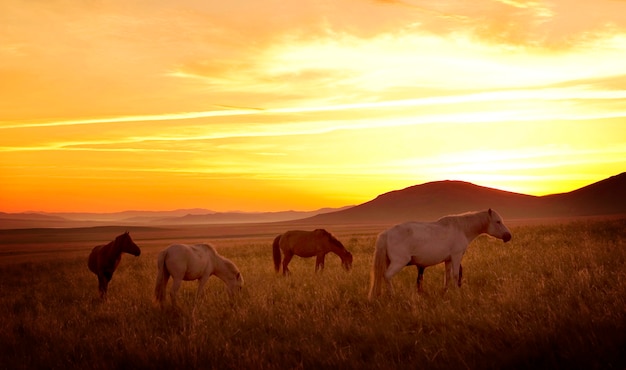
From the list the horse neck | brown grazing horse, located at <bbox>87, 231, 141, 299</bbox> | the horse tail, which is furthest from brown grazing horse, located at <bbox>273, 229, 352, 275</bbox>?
the horse neck

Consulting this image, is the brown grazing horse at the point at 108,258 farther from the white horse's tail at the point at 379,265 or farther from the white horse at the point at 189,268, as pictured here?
the white horse's tail at the point at 379,265

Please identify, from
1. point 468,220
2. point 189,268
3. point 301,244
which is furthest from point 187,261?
point 301,244

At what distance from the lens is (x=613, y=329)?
252 inches

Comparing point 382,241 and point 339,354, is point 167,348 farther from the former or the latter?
point 382,241

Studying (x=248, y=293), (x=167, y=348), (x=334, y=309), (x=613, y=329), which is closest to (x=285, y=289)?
(x=248, y=293)

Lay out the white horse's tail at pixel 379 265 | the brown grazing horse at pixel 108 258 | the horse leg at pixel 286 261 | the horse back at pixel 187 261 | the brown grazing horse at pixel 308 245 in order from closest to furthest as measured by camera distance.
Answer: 1. the white horse's tail at pixel 379 265
2. the horse back at pixel 187 261
3. the brown grazing horse at pixel 108 258
4. the horse leg at pixel 286 261
5. the brown grazing horse at pixel 308 245

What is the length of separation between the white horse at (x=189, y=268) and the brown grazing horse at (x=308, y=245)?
537cm

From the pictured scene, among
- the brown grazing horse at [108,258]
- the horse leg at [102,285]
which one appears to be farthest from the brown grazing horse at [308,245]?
the horse leg at [102,285]

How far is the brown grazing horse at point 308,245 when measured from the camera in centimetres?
1845

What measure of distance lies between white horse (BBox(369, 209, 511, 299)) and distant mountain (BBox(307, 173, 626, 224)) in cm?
12966

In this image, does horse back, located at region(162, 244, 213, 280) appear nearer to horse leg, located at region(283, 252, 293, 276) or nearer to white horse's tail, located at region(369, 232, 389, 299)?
white horse's tail, located at region(369, 232, 389, 299)

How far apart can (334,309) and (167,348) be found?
3379mm

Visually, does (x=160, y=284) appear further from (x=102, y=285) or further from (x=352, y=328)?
(x=352, y=328)

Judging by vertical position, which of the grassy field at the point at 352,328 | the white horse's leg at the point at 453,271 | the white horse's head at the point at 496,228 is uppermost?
the white horse's head at the point at 496,228
